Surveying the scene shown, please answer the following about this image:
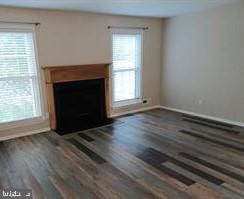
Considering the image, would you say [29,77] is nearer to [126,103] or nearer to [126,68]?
[126,68]

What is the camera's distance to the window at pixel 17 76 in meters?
3.77

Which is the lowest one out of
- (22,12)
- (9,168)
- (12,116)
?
(9,168)

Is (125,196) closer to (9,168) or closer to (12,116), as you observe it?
(9,168)

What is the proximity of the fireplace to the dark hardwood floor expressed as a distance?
395 millimetres

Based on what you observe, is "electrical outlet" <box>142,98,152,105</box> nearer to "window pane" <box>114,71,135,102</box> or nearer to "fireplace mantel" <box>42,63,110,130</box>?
"window pane" <box>114,71,135,102</box>

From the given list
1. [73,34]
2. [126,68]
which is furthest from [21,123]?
[126,68]

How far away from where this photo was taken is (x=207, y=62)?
15.7 ft

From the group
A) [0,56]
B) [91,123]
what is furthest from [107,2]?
[91,123]

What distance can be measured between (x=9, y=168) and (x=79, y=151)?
998 mm

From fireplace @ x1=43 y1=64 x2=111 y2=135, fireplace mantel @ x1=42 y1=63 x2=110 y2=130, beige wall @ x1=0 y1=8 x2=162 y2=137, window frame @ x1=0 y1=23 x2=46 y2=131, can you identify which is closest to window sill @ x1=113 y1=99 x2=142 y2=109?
fireplace @ x1=43 y1=64 x2=111 y2=135

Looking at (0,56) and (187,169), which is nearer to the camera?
(187,169)

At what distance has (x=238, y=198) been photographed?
7.36 feet

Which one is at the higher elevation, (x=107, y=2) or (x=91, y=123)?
(x=107, y=2)

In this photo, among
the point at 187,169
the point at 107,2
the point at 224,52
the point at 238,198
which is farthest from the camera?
the point at 224,52
